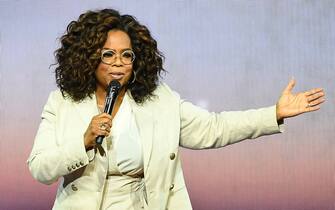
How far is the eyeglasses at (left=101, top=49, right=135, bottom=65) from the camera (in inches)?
84.2

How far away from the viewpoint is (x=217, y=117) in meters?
2.23

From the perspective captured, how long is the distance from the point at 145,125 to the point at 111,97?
23 cm

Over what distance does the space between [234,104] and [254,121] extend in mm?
1196

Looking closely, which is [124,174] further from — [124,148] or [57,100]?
[57,100]

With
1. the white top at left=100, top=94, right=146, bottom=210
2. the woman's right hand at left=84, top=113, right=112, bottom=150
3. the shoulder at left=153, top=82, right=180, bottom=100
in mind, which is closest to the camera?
the woman's right hand at left=84, top=113, right=112, bottom=150

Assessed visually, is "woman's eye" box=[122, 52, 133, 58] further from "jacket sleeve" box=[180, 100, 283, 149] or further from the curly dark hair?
"jacket sleeve" box=[180, 100, 283, 149]

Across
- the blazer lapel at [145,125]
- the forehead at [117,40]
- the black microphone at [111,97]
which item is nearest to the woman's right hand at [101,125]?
the black microphone at [111,97]

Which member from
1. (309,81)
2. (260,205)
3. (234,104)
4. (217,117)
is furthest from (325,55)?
(217,117)

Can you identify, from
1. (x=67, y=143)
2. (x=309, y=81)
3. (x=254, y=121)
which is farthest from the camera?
(x=309, y=81)

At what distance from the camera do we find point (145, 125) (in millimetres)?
2170

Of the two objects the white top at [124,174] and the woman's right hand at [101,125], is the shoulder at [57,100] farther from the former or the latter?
the woman's right hand at [101,125]

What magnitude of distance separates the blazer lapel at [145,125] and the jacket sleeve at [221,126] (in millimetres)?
105

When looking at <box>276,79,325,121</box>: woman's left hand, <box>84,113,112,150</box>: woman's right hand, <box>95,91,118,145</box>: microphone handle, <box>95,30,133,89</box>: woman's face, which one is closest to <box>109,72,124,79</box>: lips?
<box>95,30,133,89</box>: woman's face

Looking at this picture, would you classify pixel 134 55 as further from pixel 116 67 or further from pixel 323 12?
pixel 323 12
